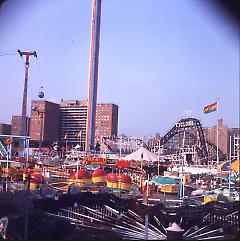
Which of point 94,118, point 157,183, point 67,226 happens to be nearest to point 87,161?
point 157,183

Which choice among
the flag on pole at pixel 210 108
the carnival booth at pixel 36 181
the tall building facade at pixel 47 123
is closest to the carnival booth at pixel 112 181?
the carnival booth at pixel 36 181

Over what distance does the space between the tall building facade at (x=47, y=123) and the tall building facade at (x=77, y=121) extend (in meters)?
0.28

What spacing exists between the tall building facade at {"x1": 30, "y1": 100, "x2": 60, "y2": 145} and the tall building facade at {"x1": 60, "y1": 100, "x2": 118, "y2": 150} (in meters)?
0.28

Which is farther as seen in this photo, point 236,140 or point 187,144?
point 187,144

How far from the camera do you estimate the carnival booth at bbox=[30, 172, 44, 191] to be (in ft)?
18.9

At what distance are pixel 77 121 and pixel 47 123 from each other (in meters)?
4.70

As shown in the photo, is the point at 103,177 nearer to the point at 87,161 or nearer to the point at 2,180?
the point at 2,180

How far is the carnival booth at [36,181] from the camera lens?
5.75m

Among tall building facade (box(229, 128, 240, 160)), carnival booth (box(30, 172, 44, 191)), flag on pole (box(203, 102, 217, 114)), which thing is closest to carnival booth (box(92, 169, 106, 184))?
carnival booth (box(30, 172, 44, 191))

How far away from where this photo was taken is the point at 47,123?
14102 mm

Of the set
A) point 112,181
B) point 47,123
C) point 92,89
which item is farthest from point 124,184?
point 92,89

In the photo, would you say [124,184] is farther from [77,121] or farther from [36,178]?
[77,121]

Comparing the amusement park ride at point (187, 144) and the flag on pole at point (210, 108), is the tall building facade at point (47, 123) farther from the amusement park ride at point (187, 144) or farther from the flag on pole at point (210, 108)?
the amusement park ride at point (187, 144)

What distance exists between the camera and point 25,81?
548 centimetres
